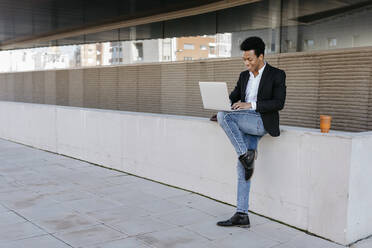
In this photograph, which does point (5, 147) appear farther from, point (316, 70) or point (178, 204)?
point (316, 70)

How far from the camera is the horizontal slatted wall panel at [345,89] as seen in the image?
256 inches

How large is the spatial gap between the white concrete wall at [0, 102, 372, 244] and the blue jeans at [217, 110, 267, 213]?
1.05 ft

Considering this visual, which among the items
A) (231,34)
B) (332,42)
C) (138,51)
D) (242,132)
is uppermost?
(231,34)

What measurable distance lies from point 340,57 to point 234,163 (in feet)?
9.81

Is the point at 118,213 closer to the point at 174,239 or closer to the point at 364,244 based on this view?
the point at 174,239

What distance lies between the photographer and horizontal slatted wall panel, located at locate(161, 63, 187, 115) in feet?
33.6

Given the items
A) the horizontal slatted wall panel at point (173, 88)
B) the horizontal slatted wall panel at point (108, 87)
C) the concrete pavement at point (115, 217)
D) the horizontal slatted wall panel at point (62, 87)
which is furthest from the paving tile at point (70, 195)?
the horizontal slatted wall panel at point (62, 87)

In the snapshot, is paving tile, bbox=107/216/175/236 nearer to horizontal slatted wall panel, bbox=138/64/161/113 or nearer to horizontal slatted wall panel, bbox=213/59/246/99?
horizontal slatted wall panel, bbox=213/59/246/99

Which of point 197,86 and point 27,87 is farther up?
point 197,86

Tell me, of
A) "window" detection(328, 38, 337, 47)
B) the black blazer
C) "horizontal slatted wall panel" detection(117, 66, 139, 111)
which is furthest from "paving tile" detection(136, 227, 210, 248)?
"horizontal slatted wall panel" detection(117, 66, 139, 111)

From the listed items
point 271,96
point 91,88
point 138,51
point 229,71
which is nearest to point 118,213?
point 271,96

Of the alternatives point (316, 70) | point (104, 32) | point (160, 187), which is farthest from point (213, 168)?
point (104, 32)

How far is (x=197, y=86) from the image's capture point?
9828 millimetres

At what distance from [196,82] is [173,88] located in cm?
85
